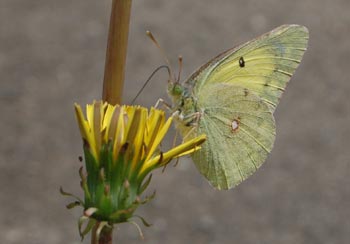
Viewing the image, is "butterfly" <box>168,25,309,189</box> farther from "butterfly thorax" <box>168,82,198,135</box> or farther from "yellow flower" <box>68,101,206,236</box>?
"yellow flower" <box>68,101,206,236</box>

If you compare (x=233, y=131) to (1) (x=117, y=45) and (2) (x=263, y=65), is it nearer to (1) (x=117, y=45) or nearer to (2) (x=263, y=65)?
(2) (x=263, y=65)

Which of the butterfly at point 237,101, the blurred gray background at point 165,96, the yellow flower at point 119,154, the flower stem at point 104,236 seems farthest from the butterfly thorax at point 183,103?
→ the blurred gray background at point 165,96

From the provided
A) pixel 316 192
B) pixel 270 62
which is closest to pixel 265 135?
pixel 270 62

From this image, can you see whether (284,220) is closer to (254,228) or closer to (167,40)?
(254,228)

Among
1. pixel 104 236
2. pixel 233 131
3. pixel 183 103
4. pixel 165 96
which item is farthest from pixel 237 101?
pixel 165 96

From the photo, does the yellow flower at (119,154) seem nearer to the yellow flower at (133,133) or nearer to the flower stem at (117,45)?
the yellow flower at (133,133)

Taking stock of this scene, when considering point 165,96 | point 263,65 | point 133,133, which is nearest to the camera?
point 133,133

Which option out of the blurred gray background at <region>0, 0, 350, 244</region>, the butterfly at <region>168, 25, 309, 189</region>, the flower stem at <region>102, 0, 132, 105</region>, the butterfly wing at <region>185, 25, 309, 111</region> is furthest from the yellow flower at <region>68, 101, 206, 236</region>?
the blurred gray background at <region>0, 0, 350, 244</region>
